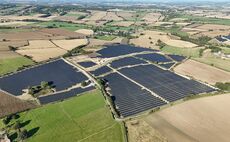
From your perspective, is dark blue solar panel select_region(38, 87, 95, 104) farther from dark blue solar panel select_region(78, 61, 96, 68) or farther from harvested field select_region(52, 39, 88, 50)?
harvested field select_region(52, 39, 88, 50)

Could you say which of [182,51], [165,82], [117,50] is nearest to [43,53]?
[117,50]

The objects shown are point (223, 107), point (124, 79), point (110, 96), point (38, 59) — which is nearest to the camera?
point (223, 107)

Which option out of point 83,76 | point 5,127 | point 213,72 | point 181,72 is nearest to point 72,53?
point 83,76

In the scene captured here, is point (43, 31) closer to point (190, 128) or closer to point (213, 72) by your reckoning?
point (213, 72)

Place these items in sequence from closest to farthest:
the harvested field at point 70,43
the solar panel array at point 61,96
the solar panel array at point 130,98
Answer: the solar panel array at point 130,98, the solar panel array at point 61,96, the harvested field at point 70,43

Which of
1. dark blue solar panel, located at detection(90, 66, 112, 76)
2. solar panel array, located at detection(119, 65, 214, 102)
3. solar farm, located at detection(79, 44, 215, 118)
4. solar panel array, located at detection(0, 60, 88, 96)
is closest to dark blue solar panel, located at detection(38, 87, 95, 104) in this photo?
solar panel array, located at detection(0, 60, 88, 96)

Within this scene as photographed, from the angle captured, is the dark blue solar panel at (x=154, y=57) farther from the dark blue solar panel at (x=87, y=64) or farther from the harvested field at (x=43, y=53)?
the harvested field at (x=43, y=53)

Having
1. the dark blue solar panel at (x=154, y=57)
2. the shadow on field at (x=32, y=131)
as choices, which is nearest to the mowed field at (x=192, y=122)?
the shadow on field at (x=32, y=131)
